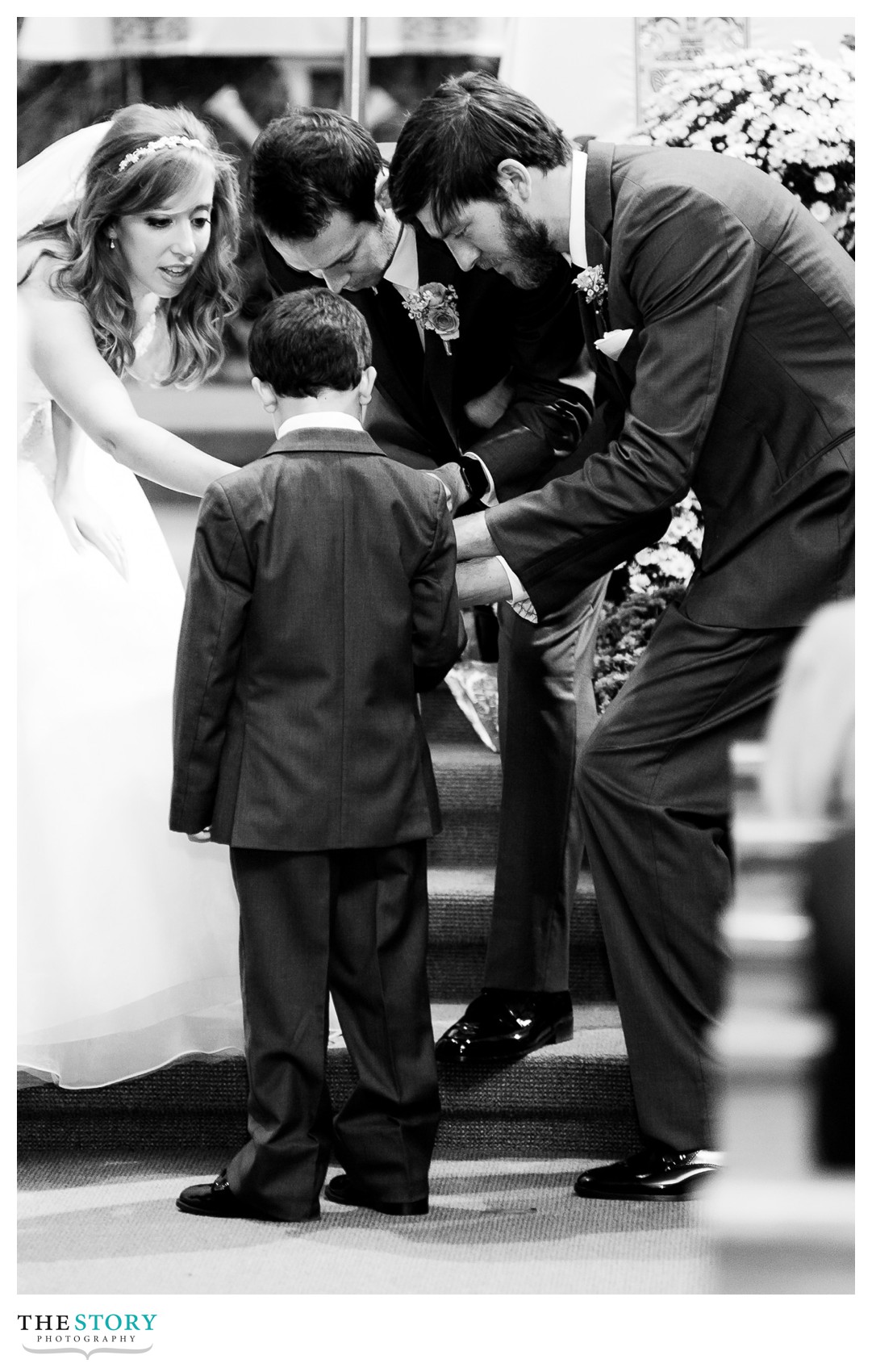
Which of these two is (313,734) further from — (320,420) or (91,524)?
(91,524)

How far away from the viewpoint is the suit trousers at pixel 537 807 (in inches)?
112

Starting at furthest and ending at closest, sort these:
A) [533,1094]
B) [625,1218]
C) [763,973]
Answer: [533,1094]
[625,1218]
[763,973]

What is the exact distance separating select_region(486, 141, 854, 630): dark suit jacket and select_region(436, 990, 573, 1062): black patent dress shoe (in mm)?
833

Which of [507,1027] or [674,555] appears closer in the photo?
[507,1027]

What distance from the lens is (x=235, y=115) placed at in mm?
4730

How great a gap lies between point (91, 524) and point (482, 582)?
2.67 ft

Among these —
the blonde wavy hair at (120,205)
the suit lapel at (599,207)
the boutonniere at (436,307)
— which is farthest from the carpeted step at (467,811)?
the suit lapel at (599,207)

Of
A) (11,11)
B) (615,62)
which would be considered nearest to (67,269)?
(11,11)

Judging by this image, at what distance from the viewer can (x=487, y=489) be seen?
3.01 m

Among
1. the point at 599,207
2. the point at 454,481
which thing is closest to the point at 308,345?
the point at 599,207

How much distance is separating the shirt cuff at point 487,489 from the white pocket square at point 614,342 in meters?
0.46

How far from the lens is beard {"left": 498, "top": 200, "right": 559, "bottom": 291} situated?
252cm
